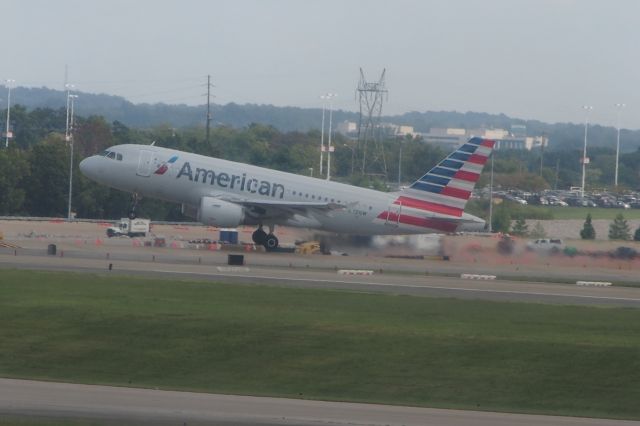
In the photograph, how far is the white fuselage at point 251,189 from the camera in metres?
54.3

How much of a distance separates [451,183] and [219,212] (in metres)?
11.3

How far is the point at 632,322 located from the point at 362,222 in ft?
75.5

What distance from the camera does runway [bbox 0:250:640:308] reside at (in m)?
40.8

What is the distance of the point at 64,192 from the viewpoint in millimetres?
84500

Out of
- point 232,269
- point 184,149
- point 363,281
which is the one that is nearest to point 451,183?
point 363,281

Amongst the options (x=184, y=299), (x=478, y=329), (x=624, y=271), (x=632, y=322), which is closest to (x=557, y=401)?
(x=478, y=329)

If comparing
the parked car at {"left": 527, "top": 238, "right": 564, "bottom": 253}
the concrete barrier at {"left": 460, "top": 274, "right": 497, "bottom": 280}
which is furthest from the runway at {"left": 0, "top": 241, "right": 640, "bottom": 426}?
the parked car at {"left": 527, "top": 238, "right": 564, "bottom": 253}

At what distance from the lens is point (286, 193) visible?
55469mm

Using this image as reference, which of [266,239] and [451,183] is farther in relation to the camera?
[266,239]

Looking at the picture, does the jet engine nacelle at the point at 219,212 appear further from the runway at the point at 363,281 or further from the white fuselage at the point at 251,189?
the runway at the point at 363,281

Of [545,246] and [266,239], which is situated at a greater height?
[545,246]

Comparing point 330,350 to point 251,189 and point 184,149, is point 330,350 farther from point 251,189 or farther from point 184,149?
point 184,149

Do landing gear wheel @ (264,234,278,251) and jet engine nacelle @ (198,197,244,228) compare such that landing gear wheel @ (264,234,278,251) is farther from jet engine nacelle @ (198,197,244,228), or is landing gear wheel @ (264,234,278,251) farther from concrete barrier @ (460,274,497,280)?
concrete barrier @ (460,274,497,280)

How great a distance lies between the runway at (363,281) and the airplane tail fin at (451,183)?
7809mm
